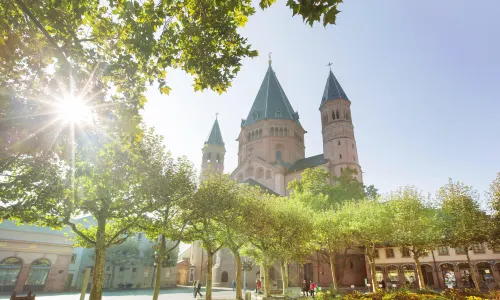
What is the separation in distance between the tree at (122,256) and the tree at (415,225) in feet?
126

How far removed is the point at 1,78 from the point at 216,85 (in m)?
4.92

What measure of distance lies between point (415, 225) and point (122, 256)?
40903 mm

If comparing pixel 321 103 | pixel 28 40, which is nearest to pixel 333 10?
pixel 28 40

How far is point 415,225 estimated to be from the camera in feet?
83.6

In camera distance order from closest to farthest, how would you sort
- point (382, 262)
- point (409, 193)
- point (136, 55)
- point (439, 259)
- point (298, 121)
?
point (136, 55) < point (409, 193) < point (439, 259) < point (382, 262) < point (298, 121)

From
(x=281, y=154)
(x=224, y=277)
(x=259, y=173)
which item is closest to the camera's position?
(x=224, y=277)

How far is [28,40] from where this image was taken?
20.1 feet

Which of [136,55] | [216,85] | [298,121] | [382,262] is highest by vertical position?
[298,121]

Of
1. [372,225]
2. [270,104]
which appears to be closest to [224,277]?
[372,225]

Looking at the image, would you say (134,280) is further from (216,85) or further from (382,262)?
(216,85)

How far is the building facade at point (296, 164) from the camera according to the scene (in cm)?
3828

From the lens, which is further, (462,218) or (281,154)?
(281,154)

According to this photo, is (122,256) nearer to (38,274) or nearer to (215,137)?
(38,274)

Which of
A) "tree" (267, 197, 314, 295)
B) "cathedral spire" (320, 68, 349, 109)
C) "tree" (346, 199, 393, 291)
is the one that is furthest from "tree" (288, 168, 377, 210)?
"cathedral spire" (320, 68, 349, 109)
